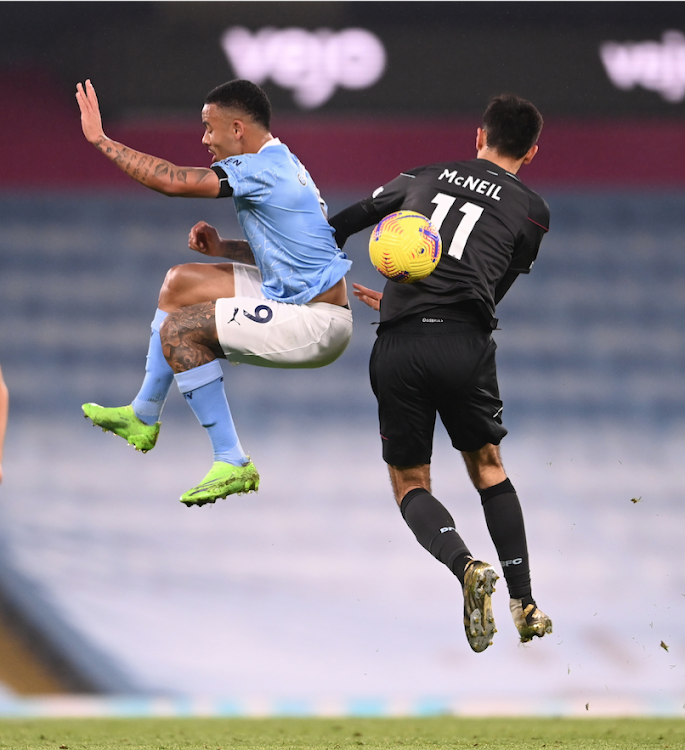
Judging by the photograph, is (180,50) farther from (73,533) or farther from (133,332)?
(73,533)

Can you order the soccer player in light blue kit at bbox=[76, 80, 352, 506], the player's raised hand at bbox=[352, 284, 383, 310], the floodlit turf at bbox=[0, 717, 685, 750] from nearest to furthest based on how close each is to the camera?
the soccer player in light blue kit at bbox=[76, 80, 352, 506] < the player's raised hand at bbox=[352, 284, 383, 310] < the floodlit turf at bbox=[0, 717, 685, 750]

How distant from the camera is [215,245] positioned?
14.3 feet

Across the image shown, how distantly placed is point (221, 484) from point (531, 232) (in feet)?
5.07

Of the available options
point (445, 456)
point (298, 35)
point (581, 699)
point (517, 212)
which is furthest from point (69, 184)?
point (581, 699)

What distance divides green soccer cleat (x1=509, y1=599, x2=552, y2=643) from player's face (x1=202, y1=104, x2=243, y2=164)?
210cm

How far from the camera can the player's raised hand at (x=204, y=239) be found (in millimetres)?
4254

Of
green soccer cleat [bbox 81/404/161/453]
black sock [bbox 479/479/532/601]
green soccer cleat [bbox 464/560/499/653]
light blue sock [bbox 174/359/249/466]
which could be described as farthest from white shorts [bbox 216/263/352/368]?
green soccer cleat [bbox 464/560/499/653]

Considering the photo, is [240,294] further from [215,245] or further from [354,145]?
[354,145]

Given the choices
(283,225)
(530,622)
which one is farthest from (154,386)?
(530,622)

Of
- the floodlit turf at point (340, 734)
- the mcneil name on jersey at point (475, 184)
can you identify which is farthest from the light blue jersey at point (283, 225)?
the floodlit turf at point (340, 734)

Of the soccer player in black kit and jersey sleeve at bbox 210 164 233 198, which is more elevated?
jersey sleeve at bbox 210 164 233 198

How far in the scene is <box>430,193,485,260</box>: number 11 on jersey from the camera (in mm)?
3957

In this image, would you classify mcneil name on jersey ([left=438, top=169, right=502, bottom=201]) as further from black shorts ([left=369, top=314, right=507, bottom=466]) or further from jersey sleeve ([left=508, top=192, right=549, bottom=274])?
black shorts ([left=369, top=314, right=507, bottom=466])

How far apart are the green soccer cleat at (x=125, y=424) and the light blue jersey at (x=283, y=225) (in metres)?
0.72
